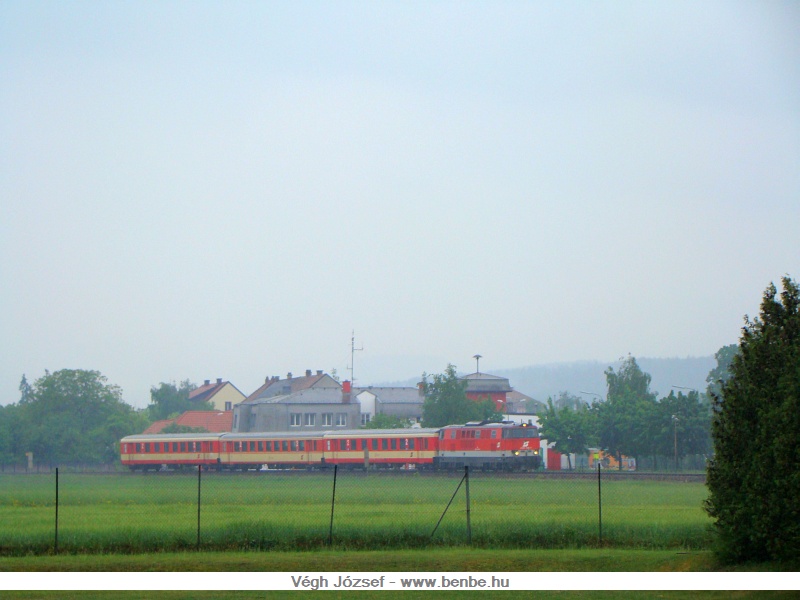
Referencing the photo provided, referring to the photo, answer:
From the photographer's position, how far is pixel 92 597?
16.3 m

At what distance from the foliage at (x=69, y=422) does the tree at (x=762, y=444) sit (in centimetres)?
8217

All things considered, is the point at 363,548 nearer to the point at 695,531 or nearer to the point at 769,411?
the point at 695,531

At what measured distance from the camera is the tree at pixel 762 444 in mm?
15609

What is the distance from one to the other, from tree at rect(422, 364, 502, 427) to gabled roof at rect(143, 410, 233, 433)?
102ft

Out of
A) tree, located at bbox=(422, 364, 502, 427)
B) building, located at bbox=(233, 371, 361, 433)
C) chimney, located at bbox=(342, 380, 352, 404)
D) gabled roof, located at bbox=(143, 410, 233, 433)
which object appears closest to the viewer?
tree, located at bbox=(422, 364, 502, 427)

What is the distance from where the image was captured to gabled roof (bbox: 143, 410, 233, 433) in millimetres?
112438

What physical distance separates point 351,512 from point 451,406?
57.1 m

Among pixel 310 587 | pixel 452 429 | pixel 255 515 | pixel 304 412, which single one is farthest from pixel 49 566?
pixel 304 412

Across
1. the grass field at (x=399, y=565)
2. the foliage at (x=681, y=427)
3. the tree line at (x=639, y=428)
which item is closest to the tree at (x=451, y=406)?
the tree line at (x=639, y=428)

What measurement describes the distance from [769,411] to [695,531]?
7253 millimetres

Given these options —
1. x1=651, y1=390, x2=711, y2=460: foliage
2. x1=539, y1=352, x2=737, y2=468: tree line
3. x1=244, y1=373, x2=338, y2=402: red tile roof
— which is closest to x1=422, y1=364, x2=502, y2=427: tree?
x1=539, y1=352, x2=737, y2=468: tree line

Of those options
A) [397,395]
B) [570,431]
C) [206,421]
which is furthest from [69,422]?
[570,431]

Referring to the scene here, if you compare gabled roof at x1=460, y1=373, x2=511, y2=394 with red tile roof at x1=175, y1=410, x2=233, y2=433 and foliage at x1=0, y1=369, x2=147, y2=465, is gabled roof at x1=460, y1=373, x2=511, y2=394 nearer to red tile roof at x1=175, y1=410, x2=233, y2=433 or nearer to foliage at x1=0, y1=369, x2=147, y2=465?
red tile roof at x1=175, y1=410, x2=233, y2=433

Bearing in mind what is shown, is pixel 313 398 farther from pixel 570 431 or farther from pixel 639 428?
pixel 639 428
